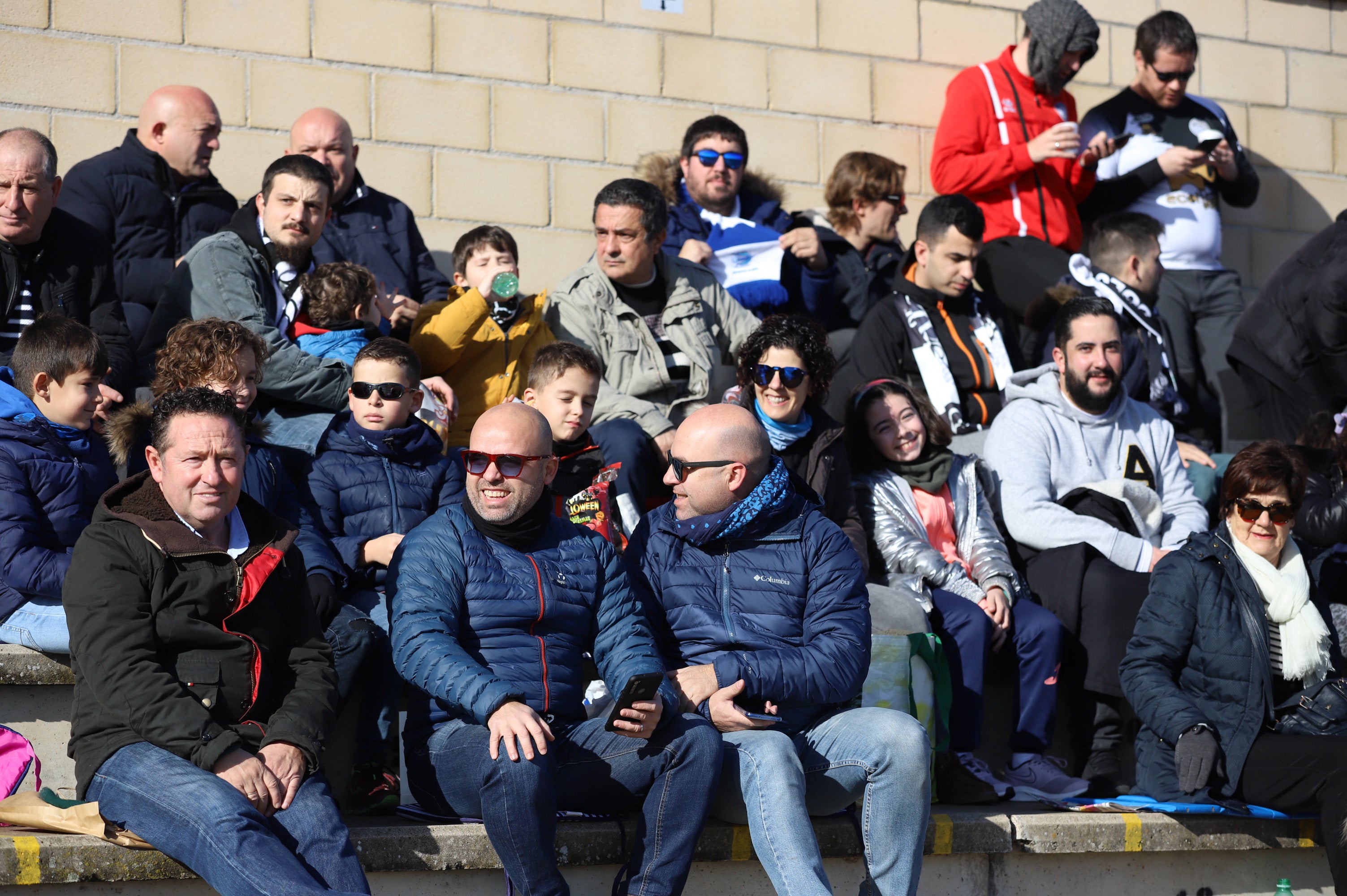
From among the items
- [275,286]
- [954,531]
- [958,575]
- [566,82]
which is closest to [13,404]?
[275,286]

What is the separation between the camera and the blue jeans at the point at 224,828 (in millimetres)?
2982

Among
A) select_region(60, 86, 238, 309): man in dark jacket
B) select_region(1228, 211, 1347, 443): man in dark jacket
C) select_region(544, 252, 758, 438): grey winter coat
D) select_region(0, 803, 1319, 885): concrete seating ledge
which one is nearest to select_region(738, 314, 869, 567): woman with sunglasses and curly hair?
select_region(544, 252, 758, 438): grey winter coat

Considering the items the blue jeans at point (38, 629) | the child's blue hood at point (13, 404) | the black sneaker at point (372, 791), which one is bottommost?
the black sneaker at point (372, 791)

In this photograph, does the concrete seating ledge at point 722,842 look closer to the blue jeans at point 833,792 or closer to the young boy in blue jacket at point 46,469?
the blue jeans at point 833,792

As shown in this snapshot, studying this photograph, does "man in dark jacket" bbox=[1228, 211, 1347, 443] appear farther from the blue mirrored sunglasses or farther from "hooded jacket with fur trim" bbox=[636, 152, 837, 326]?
the blue mirrored sunglasses

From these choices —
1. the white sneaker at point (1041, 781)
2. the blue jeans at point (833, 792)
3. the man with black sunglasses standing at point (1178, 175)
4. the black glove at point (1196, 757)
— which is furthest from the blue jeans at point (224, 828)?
the man with black sunglasses standing at point (1178, 175)

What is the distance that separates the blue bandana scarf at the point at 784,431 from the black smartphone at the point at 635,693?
158cm

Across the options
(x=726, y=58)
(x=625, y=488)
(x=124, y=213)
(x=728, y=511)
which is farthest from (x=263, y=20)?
(x=728, y=511)

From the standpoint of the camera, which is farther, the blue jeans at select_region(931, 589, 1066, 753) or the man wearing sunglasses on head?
the man wearing sunglasses on head

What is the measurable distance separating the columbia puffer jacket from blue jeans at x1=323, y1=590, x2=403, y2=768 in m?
2.03

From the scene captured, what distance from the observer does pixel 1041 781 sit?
180 inches

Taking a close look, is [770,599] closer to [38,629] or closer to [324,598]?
[324,598]

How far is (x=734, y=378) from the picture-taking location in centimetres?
582

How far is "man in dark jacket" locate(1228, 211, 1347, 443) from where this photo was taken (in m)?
6.12
